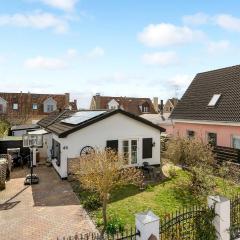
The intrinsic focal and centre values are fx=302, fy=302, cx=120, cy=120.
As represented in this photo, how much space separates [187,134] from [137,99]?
34.8 m

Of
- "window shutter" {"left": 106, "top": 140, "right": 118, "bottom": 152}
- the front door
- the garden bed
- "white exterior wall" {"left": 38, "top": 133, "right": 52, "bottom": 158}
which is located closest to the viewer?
the garden bed

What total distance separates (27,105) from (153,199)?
138ft

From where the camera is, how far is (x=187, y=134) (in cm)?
2711

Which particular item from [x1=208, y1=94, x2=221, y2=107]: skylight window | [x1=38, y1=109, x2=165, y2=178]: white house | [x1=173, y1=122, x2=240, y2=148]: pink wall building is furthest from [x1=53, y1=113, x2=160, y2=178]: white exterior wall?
[x1=208, y1=94, x2=221, y2=107]: skylight window

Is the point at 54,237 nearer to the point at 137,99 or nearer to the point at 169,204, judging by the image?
the point at 169,204

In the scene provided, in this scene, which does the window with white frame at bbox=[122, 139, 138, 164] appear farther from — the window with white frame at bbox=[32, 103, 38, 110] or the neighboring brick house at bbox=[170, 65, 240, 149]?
the window with white frame at bbox=[32, 103, 38, 110]

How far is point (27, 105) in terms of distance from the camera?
52500mm

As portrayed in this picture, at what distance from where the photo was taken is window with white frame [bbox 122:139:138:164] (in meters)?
20.5

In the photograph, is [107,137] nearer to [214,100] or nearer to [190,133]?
[190,133]

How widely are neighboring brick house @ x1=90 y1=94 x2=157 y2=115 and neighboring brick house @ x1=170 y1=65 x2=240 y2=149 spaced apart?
2914 centimetres

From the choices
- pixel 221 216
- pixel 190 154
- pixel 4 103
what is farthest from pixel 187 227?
pixel 4 103

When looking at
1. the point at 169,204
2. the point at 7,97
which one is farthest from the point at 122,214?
the point at 7,97

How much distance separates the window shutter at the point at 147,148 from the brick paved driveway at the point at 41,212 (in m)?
6.02

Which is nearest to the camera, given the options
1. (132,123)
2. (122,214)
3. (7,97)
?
(122,214)
